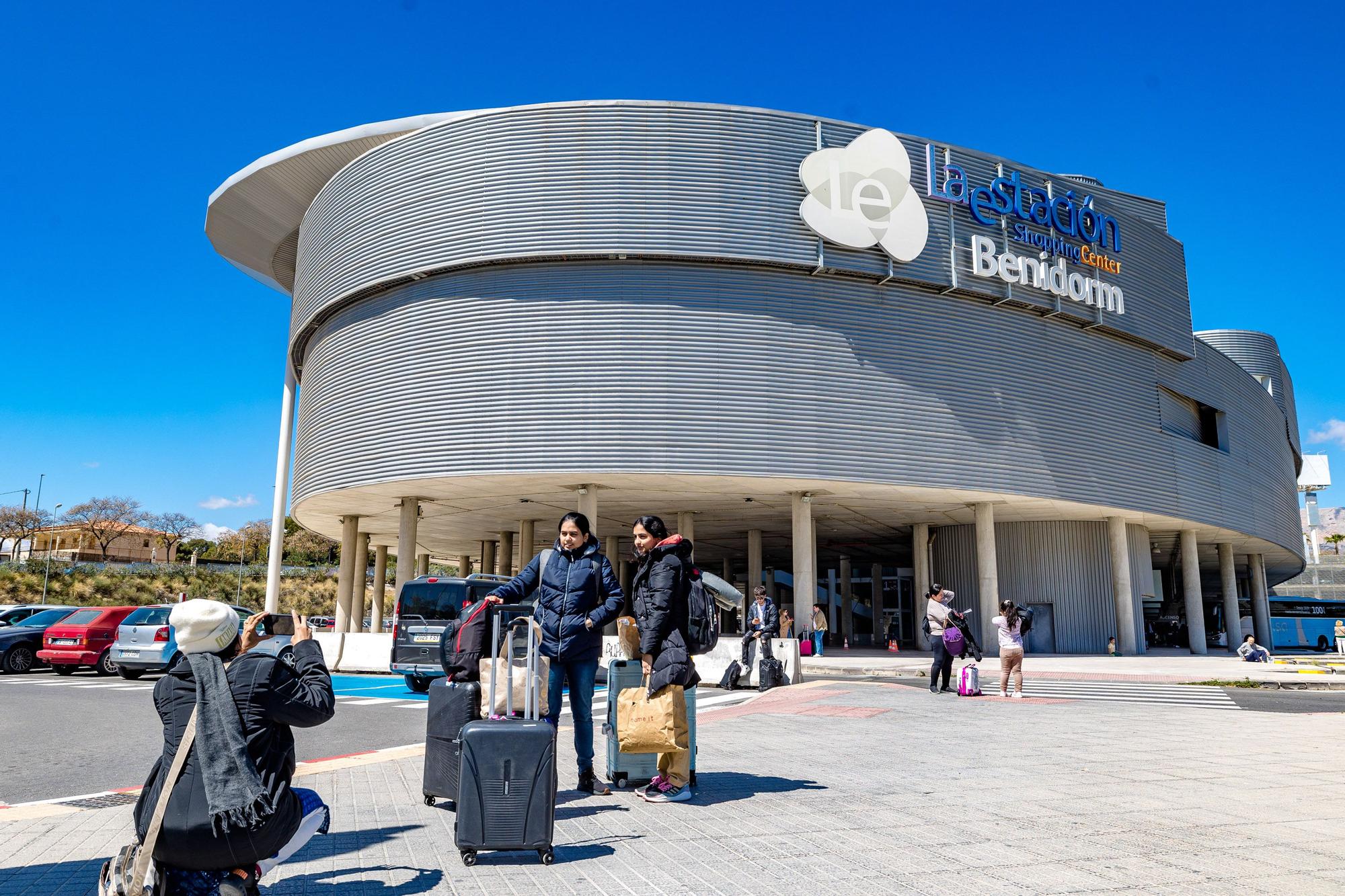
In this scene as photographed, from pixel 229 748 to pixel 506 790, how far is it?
69.3 inches

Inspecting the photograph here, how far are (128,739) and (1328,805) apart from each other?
11030 millimetres

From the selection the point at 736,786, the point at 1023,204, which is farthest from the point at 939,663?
the point at 1023,204

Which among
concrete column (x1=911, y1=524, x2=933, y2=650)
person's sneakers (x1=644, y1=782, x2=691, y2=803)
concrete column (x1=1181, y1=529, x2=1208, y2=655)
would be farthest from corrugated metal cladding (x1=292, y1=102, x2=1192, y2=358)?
person's sneakers (x1=644, y1=782, x2=691, y2=803)

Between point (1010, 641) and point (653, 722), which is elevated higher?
point (1010, 641)

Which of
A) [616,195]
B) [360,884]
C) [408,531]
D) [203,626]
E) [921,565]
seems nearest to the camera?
[203,626]

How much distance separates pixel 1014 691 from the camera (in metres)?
16.2

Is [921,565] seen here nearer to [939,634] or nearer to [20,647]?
[939,634]

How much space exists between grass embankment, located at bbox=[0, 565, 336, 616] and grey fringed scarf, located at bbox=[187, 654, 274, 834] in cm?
5237

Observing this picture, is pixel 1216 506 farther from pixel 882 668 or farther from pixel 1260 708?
pixel 1260 708

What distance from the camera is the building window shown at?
3550cm

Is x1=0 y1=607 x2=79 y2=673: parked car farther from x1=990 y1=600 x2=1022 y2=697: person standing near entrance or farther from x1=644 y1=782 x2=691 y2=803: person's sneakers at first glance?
x1=644 y1=782 x2=691 y2=803: person's sneakers

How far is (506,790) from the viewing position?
4785 mm

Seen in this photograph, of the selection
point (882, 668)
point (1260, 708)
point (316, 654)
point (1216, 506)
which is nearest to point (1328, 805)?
point (316, 654)

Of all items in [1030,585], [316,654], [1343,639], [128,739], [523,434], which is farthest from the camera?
[1030,585]
